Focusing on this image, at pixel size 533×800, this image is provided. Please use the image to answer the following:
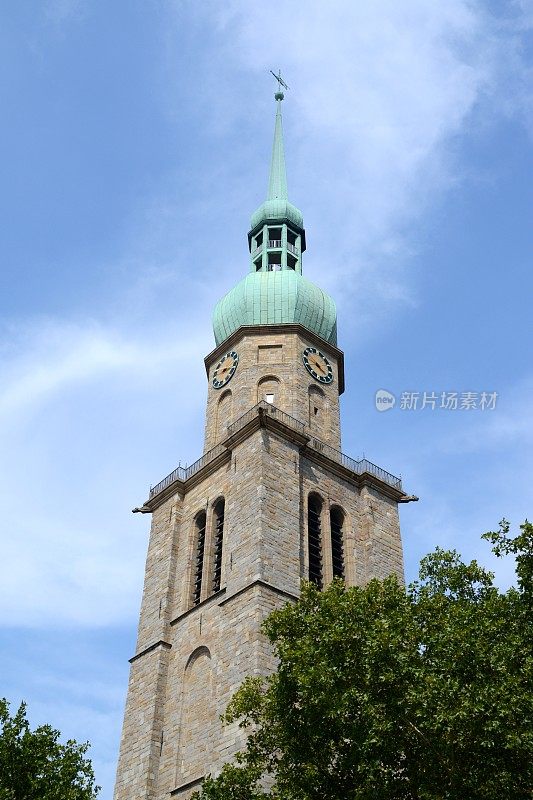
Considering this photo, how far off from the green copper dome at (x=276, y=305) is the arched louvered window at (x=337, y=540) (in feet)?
34.2

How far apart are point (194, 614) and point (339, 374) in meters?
15.9

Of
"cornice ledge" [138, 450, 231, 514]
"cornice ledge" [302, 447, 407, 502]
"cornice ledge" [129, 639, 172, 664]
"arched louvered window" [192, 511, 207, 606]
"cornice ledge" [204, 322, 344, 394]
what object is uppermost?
"cornice ledge" [204, 322, 344, 394]

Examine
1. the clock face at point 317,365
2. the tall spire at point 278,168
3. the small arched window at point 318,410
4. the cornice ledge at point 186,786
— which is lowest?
the cornice ledge at point 186,786

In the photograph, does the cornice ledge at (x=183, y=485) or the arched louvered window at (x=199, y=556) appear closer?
the arched louvered window at (x=199, y=556)

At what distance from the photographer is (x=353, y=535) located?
40.8 meters

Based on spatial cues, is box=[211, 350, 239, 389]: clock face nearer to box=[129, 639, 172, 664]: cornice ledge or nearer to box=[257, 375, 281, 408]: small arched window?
box=[257, 375, 281, 408]: small arched window

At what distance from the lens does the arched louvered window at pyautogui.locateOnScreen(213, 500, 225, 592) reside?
3831 cm

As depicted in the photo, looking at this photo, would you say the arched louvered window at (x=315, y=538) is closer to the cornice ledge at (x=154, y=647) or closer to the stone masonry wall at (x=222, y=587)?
the stone masonry wall at (x=222, y=587)

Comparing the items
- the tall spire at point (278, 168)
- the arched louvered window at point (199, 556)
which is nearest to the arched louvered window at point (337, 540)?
the arched louvered window at point (199, 556)

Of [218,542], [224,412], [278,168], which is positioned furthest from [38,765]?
[278,168]

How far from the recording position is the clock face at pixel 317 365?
45.9 metres

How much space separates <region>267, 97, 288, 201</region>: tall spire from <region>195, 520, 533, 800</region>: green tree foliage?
35.3m

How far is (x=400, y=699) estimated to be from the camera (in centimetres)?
2027

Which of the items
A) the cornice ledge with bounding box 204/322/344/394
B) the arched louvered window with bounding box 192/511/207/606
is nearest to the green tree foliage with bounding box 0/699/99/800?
the arched louvered window with bounding box 192/511/207/606
